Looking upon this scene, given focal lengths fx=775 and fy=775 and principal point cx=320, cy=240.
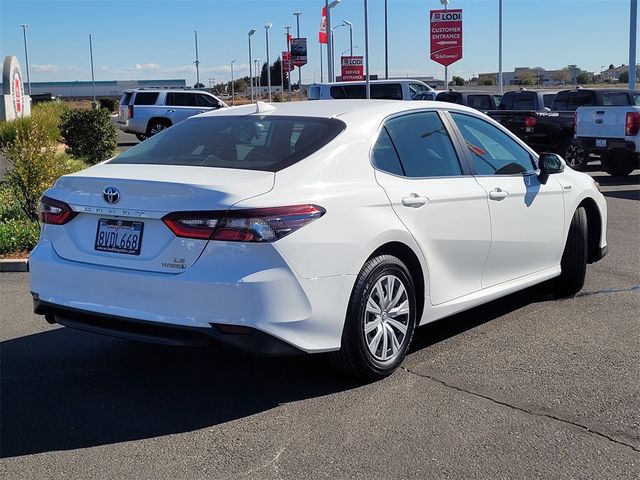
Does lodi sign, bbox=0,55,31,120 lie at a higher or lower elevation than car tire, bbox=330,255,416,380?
higher

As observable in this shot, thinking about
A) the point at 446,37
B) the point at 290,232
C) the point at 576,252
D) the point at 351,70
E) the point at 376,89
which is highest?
the point at 446,37

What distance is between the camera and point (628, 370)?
16.3 feet

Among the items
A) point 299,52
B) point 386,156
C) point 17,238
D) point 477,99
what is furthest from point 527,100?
point 299,52

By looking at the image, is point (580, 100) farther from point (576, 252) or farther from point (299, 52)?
point (299, 52)

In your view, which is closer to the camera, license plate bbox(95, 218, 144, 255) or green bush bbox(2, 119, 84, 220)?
license plate bbox(95, 218, 144, 255)

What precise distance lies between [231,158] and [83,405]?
66.5 inches

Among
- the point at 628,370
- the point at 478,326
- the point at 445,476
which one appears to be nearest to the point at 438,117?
the point at 478,326

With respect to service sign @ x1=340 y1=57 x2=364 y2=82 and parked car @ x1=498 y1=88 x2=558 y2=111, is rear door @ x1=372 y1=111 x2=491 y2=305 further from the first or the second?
service sign @ x1=340 y1=57 x2=364 y2=82

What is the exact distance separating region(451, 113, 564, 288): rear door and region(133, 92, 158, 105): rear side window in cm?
2406

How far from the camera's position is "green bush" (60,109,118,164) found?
15.6 m

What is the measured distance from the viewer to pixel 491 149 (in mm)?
6016

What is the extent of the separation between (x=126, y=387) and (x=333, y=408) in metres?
1.32

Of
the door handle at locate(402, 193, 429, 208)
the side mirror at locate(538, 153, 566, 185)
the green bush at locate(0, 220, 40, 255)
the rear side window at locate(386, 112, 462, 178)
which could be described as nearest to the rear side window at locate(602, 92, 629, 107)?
the side mirror at locate(538, 153, 566, 185)

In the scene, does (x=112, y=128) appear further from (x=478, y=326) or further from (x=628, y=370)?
(x=628, y=370)
